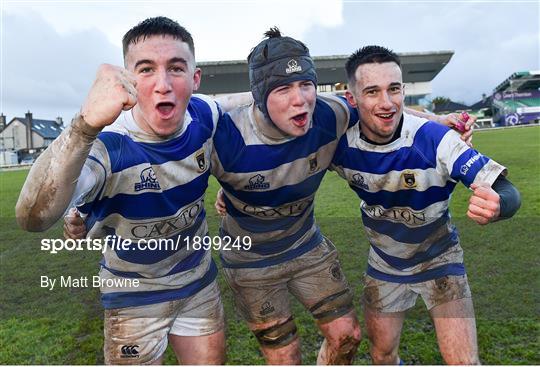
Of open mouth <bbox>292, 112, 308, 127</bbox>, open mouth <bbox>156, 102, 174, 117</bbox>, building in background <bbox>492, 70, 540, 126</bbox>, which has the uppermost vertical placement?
building in background <bbox>492, 70, 540, 126</bbox>

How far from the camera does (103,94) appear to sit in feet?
5.92

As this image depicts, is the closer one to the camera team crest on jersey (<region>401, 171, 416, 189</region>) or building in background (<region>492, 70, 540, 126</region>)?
team crest on jersey (<region>401, 171, 416, 189</region>)

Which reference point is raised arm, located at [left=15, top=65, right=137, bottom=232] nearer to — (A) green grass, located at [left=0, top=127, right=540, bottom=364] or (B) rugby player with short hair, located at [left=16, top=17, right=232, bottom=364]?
(B) rugby player with short hair, located at [left=16, top=17, right=232, bottom=364]

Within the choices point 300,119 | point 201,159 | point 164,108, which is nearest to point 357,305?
point 300,119

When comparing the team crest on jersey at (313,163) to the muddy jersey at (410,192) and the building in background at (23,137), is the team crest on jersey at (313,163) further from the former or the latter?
the building in background at (23,137)

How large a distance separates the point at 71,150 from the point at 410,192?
6.60ft

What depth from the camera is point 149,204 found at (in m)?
2.46

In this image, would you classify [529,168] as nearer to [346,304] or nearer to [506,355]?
[506,355]

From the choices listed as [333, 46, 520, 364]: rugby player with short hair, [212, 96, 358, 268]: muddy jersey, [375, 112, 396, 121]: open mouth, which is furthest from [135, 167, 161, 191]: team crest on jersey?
[375, 112, 396, 121]: open mouth

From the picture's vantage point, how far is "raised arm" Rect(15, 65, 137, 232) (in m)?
1.79

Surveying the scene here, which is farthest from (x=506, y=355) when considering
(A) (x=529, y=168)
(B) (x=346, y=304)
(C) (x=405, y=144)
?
(A) (x=529, y=168)

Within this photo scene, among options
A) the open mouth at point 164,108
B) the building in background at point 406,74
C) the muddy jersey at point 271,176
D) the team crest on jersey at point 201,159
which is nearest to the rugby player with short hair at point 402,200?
the muddy jersey at point 271,176

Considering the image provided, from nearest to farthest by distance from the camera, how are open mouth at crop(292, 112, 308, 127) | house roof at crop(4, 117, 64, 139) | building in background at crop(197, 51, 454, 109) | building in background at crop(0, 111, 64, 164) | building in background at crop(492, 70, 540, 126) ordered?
open mouth at crop(292, 112, 308, 127) → building in background at crop(197, 51, 454, 109) → building in background at crop(0, 111, 64, 164) → house roof at crop(4, 117, 64, 139) → building in background at crop(492, 70, 540, 126)

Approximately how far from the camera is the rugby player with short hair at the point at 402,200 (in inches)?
110
